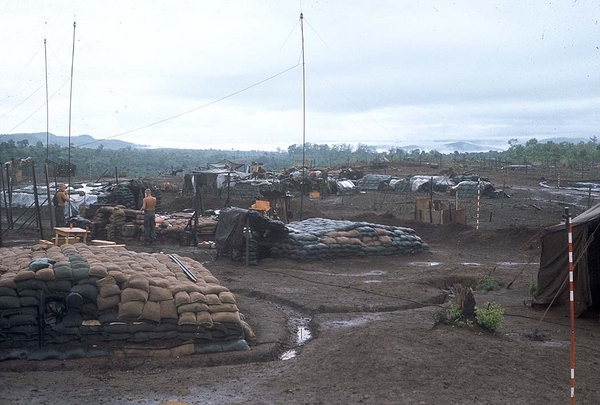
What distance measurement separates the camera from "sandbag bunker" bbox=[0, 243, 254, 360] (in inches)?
324

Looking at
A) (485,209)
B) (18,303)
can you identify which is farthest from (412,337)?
(485,209)

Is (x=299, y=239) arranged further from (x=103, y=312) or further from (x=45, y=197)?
(x=45, y=197)

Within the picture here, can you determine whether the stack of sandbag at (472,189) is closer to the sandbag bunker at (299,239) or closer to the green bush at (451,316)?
the sandbag bunker at (299,239)

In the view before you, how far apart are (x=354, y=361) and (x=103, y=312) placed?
329cm

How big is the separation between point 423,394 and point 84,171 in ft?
191

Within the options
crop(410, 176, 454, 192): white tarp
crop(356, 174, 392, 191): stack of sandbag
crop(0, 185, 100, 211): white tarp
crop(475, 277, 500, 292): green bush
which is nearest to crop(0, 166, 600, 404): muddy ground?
crop(475, 277, 500, 292): green bush

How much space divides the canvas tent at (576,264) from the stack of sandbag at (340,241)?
6.10 metres

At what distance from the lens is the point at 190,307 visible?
8.69 meters

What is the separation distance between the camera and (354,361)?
775 centimetres

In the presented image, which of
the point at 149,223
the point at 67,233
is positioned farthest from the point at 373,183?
the point at 67,233

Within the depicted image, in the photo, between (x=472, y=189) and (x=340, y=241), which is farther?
(x=472, y=189)

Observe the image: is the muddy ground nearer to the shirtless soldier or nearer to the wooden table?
the wooden table

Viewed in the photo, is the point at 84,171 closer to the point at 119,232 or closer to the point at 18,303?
the point at 119,232

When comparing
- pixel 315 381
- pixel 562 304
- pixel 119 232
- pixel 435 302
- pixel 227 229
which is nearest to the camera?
pixel 315 381
